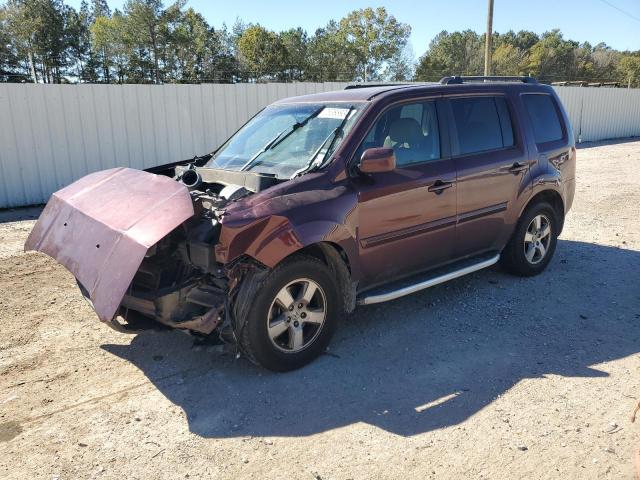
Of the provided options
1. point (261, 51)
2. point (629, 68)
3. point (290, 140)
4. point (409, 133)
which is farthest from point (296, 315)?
point (629, 68)

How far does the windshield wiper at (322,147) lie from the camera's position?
427 cm

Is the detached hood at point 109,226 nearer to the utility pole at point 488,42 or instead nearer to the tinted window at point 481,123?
the tinted window at point 481,123

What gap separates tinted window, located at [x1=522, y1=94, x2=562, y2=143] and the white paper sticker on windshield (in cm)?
236

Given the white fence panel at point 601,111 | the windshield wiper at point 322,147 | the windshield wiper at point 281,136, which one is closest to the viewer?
the windshield wiper at point 322,147

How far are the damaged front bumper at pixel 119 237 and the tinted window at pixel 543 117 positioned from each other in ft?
13.0

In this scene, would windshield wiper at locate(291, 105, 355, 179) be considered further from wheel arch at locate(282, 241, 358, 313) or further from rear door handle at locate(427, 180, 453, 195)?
rear door handle at locate(427, 180, 453, 195)

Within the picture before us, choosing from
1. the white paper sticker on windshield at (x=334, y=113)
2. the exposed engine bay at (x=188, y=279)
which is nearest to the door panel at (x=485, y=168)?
the white paper sticker on windshield at (x=334, y=113)

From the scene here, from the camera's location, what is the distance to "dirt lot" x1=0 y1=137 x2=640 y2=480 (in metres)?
3.13

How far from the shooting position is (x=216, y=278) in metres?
3.83

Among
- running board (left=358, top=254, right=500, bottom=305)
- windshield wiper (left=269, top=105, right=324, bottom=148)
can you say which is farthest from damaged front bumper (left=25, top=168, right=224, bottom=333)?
running board (left=358, top=254, right=500, bottom=305)

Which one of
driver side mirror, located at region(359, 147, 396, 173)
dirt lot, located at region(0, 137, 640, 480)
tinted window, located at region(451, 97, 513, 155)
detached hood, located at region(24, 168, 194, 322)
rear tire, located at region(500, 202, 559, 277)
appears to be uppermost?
tinted window, located at region(451, 97, 513, 155)

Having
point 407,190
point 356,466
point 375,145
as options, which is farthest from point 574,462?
point 375,145

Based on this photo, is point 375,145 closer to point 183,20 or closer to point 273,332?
point 273,332

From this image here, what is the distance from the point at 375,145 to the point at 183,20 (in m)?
57.9
